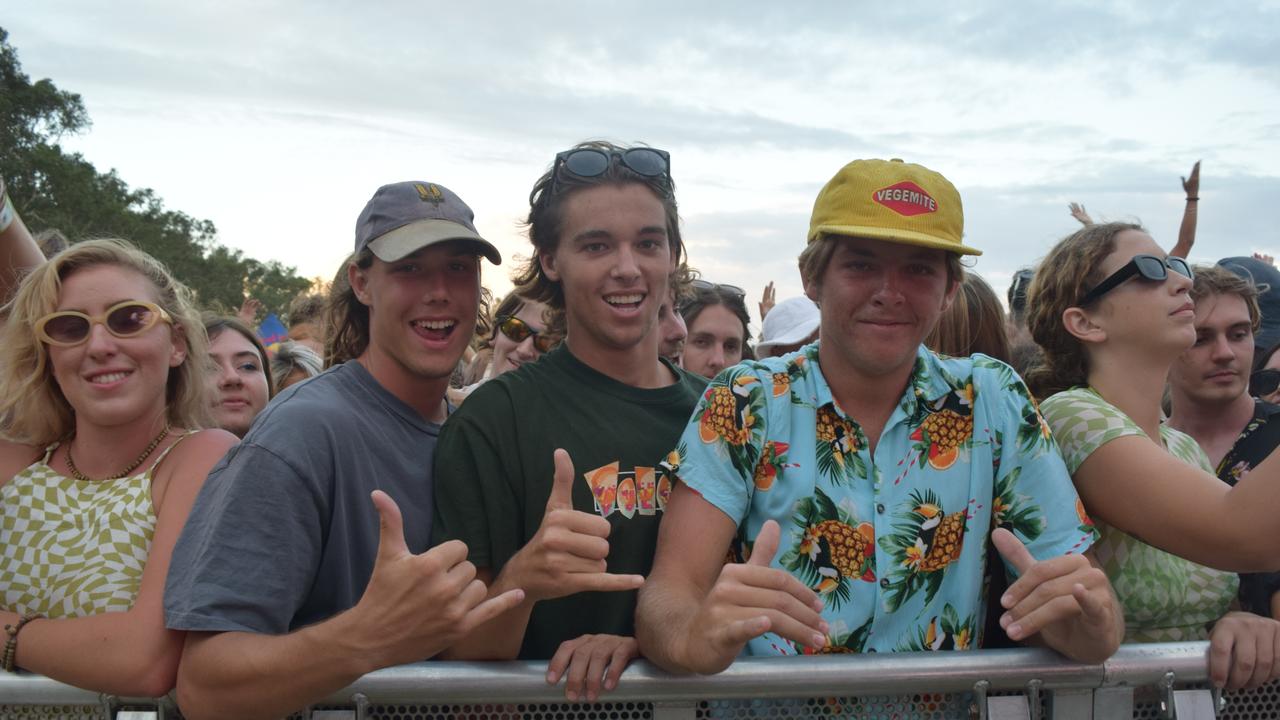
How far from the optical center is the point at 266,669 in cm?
196

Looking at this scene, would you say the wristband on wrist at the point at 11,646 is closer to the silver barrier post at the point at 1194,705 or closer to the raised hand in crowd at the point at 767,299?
the silver barrier post at the point at 1194,705

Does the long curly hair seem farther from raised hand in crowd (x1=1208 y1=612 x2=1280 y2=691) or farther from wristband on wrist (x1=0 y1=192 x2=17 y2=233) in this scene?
wristband on wrist (x1=0 y1=192 x2=17 y2=233)

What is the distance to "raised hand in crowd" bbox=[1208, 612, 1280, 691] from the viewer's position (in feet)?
6.96

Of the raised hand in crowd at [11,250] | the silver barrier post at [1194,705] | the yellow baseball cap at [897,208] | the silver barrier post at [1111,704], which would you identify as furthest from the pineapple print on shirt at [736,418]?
the raised hand in crowd at [11,250]

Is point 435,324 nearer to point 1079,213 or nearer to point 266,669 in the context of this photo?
point 266,669

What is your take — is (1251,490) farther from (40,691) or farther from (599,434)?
(40,691)

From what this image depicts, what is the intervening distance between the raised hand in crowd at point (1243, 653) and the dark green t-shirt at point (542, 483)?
1312 mm

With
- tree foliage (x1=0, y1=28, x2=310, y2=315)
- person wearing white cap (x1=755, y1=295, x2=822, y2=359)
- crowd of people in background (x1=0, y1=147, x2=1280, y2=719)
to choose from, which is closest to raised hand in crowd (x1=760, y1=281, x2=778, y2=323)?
person wearing white cap (x1=755, y1=295, x2=822, y2=359)

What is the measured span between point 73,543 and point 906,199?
2307mm

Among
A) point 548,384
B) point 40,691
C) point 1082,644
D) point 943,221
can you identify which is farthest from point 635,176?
point 40,691

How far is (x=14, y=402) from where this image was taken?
269 centimetres

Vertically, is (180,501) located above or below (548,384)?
below

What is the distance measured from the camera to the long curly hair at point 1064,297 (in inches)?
110

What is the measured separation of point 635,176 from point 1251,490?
1.81m
